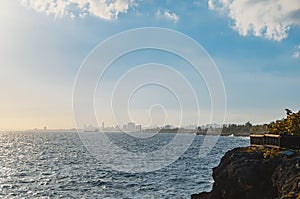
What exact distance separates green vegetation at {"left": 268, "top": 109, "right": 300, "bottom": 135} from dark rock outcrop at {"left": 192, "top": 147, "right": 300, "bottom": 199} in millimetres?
5458

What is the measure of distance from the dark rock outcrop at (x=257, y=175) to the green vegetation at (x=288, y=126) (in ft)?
17.9

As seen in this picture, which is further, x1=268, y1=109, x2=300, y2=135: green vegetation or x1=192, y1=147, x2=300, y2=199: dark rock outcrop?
x1=268, y1=109, x2=300, y2=135: green vegetation

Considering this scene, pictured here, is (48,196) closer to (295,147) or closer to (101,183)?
(101,183)

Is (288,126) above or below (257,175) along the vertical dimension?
above

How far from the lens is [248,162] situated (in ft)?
107

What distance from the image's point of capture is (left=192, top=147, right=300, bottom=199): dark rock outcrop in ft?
91.3

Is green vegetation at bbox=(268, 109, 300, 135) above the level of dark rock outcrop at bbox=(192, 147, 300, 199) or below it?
above

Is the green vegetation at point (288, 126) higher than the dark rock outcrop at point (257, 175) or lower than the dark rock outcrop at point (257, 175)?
higher

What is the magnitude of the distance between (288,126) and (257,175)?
484 inches

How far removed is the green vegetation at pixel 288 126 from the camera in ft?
131

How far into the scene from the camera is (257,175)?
102 ft

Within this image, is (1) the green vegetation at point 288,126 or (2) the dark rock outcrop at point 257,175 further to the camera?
(1) the green vegetation at point 288,126

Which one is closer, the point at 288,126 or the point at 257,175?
the point at 257,175

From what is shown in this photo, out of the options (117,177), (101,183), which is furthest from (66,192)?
(117,177)
